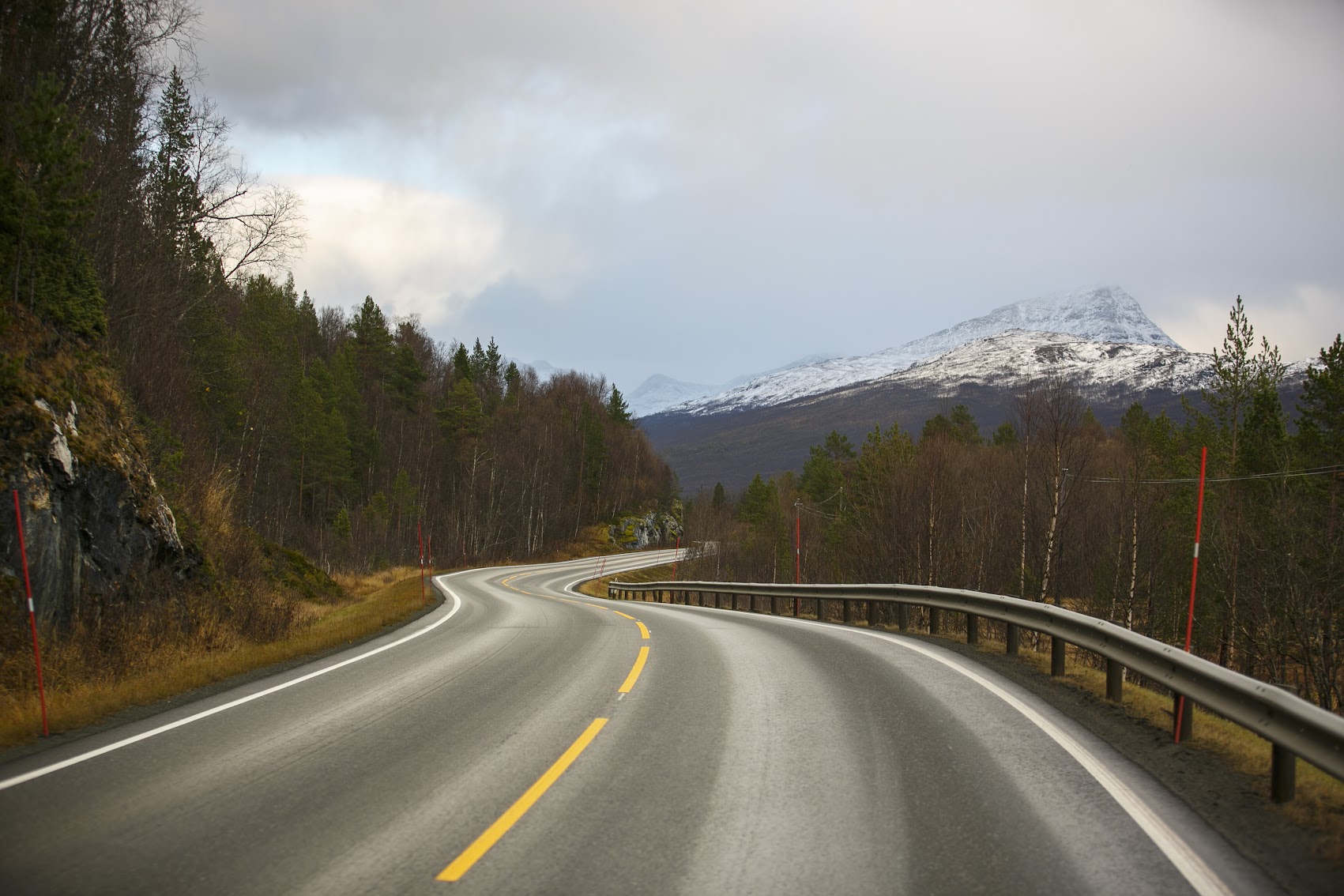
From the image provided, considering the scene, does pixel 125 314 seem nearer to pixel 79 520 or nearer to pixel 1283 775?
pixel 79 520

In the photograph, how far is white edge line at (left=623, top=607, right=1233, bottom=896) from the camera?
399cm

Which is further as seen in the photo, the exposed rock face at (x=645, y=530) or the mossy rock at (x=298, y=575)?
the exposed rock face at (x=645, y=530)

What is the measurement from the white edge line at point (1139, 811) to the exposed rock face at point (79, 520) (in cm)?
1079

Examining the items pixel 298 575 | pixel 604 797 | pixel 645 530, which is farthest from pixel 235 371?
pixel 645 530

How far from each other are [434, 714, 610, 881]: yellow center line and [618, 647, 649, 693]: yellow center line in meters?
2.05

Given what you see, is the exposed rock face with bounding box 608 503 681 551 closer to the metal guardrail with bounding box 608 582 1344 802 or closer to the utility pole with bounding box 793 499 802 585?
the utility pole with bounding box 793 499 802 585

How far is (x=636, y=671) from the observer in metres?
9.92

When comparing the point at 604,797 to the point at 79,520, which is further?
the point at 79,520

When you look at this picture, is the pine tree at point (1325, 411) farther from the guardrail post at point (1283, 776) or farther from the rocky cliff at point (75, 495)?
the rocky cliff at point (75, 495)

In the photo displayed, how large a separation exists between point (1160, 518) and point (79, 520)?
4395cm

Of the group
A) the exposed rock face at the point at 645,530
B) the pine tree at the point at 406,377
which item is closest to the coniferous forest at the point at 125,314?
the pine tree at the point at 406,377

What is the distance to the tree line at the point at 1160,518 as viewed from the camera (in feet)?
94.1

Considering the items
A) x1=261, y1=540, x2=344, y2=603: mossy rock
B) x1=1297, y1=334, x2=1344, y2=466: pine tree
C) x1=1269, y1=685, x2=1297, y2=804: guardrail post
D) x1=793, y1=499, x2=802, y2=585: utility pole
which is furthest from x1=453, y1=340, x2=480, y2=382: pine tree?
x1=1269, y1=685, x2=1297, y2=804: guardrail post

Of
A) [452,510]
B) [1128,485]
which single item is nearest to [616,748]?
[1128,485]
